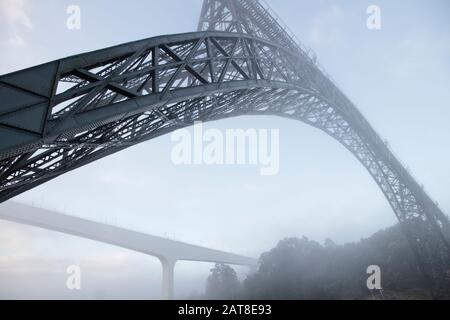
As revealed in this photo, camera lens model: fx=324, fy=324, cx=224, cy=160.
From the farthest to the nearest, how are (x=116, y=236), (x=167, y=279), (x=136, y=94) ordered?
(x=167, y=279)
(x=116, y=236)
(x=136, y=94)

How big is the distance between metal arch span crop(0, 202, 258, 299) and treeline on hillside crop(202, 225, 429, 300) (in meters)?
9.17

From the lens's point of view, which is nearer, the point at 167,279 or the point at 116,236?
the point at 116,236

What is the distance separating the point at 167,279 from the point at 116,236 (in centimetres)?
841

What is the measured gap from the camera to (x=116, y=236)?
3738 centimetres

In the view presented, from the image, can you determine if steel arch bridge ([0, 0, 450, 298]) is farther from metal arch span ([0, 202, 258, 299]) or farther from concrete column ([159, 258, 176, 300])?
concrete column ([159, 258, 176, 300])

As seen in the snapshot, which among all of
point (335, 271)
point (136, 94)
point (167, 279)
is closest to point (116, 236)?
point (167, 279)

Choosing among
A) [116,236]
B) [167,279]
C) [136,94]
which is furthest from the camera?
[167,279]

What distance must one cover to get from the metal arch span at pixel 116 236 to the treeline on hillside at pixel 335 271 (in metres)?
9.17

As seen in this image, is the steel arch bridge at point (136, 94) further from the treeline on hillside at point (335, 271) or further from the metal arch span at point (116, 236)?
the metal arch span at point (116, 236)

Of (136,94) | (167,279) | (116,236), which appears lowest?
(167,279)

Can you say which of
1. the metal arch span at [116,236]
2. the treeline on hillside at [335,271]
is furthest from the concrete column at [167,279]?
the treeline on hillside at [335,271]

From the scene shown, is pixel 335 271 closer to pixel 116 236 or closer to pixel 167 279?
pixel 167 279

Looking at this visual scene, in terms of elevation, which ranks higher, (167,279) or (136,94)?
(136,94)
